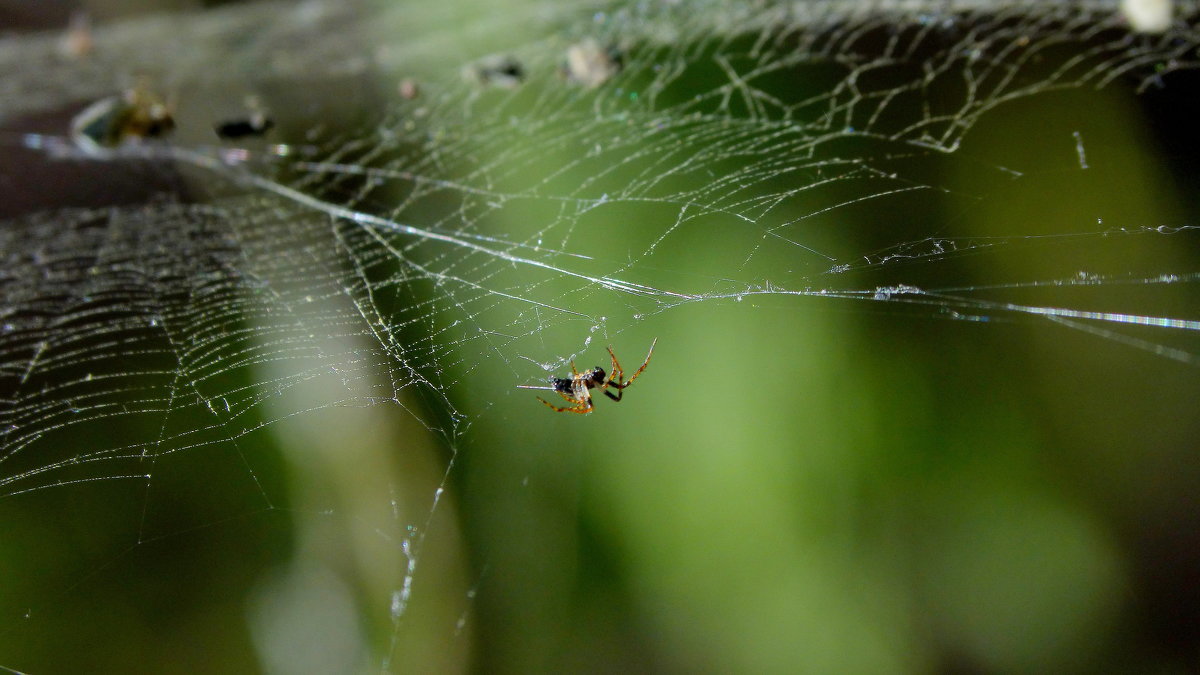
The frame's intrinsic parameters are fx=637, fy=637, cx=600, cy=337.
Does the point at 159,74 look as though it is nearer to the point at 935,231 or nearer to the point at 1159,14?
the point at 935,231

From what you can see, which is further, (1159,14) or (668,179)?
(1159,14)

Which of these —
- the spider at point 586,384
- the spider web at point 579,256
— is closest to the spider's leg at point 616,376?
the spider at point 586,384

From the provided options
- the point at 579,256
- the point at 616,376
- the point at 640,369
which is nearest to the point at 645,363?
the point at 640,369

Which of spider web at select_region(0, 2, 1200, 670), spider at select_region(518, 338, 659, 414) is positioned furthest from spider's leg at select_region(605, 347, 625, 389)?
spider web at select_region(0, 2, 1200, 670)

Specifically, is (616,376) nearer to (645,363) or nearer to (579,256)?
(645,363)

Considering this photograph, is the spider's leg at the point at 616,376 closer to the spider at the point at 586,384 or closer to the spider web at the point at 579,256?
the spider at the point at 586,384

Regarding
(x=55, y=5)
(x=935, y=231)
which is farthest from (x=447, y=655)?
(x=55, y=5)

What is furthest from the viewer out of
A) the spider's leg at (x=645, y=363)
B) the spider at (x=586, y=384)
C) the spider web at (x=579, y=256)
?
the spider at (x=586, y=384)
